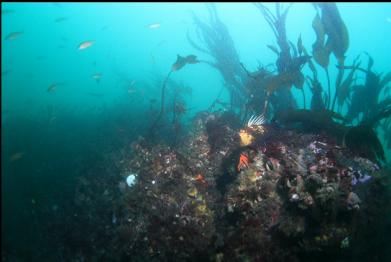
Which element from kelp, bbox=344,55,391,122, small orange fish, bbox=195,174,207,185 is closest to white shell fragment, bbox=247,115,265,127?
small orange fish, bbox=195,174,207,185

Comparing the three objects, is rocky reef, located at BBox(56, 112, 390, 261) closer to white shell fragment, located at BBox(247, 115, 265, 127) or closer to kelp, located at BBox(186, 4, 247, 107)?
white shell fragment, located at BBox(247, 115, 265, 127)

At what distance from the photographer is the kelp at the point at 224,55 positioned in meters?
9.38

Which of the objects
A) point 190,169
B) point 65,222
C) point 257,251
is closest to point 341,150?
point 257,251

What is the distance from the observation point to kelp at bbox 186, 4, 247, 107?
30.8ft

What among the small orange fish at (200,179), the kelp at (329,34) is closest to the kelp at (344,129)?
the kelp at (329,34)

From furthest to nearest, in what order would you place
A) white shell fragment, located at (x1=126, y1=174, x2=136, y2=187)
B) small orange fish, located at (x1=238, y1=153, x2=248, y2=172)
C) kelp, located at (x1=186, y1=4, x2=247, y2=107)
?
kelp, located at (x1=186, y1=4, x2=247, y2=107) < white shell fragment, located at (x1=126, y1=174, x2=136, y2=187) < small orange fish, located at (x1=238, y1=153, x2=248, y2=172)

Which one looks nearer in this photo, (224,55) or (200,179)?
(200,179)

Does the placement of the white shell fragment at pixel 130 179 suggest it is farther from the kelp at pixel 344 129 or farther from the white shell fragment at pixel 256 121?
the kelp at pixel 344 129

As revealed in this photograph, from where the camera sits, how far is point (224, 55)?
983 centimetres

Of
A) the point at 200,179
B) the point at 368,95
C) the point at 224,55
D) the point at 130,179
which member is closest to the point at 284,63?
the point at 368,95

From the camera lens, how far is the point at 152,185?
182 inches

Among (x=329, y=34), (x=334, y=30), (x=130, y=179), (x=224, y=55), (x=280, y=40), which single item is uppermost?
(x=334, y=30)

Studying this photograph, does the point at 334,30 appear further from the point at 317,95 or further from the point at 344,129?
the point at 344,129

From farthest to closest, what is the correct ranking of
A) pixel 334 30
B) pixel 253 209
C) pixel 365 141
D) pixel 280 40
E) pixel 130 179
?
pixel 280 40, pixel 334 30, pixel 130 179, pixel 365 141, pixel 253 209
